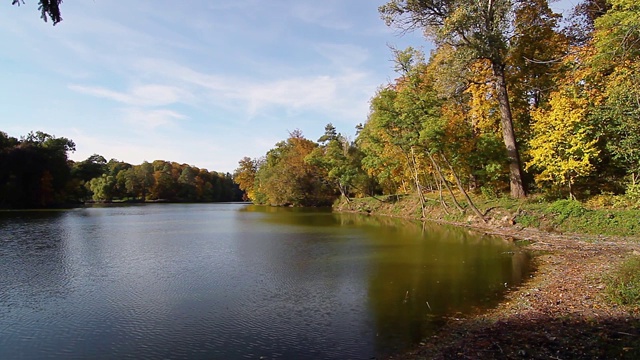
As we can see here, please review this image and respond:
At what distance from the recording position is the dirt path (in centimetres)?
573

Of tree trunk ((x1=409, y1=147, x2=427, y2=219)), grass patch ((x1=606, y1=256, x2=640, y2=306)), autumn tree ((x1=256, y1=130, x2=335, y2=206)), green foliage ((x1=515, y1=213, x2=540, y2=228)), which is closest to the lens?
grass patch ((x1=606, y1=256, x2=640, y2=306))

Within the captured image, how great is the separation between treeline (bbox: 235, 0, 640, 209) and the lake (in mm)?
6392

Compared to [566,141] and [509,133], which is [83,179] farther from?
[566,141]

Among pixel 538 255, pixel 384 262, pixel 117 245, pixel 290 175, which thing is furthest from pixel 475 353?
pixel 290 175

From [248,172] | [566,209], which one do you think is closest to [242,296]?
[566,209]

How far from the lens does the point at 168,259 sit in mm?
16047

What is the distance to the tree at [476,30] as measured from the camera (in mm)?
20234

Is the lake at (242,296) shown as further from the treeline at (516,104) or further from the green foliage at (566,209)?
the treeline at (516,104)

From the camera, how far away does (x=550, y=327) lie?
671 centimetres

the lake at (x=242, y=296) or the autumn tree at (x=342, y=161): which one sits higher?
→ the autumn tree at (x=342, y=161)

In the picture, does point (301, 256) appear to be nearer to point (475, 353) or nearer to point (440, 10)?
point (475, 353)

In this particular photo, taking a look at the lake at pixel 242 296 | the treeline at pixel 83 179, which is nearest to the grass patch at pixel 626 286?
the lake at pixel 242 296

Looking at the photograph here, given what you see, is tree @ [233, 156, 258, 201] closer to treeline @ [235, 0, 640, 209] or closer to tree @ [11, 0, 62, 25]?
treeline @ [235, 0, 640, 209]

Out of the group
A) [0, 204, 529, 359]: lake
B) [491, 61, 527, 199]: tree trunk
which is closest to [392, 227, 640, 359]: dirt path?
[0, 204, 529, 359]: lake
